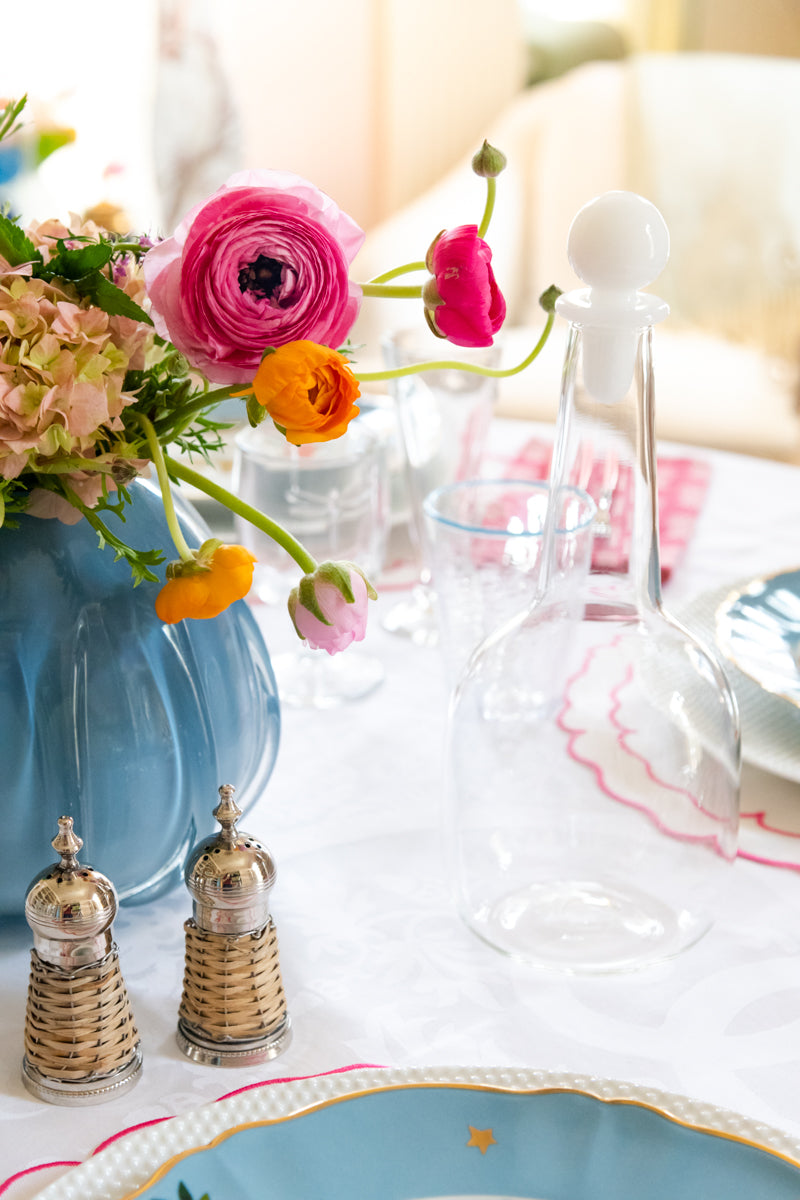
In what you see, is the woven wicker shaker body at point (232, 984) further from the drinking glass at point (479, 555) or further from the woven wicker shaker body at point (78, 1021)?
the drinking glass at point (479, 555)

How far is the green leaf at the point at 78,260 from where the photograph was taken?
45cm

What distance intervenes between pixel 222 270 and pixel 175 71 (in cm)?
266

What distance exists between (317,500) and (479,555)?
0.13 m

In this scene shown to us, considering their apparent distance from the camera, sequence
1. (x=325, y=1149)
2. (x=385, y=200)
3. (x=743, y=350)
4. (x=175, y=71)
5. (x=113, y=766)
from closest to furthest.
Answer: (x=325, y=1149)
(x=113, y=766)
(x=743, y=350)
(x=175, y=71)
(x=385, y=200)

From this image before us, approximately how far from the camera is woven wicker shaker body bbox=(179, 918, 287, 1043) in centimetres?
48

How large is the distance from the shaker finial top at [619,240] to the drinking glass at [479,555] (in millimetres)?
213

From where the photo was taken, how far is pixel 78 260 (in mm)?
451

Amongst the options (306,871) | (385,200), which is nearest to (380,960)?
(306,871)

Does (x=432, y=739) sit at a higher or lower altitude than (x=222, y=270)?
lower

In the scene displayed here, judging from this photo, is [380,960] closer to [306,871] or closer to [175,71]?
[306,871]

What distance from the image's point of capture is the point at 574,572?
0.57 meters

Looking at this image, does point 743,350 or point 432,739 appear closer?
point 432,739

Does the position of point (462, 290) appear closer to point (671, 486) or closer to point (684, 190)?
point (671, 486)

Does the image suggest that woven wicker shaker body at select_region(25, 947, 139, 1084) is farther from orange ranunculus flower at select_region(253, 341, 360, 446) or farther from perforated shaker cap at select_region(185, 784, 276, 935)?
orange ranunculus flower at select_region(253, 341, 360, 446)
